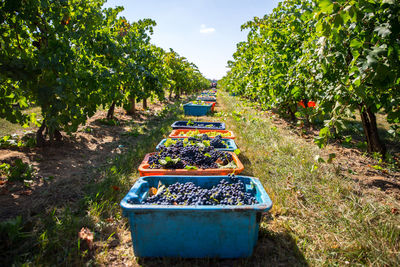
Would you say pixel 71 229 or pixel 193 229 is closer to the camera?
pixel 193 229

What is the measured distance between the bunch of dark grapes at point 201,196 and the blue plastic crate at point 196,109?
723 centimetres

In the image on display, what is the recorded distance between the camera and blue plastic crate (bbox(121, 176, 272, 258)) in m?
1.77

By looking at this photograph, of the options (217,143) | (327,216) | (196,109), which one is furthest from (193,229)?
(196,109)

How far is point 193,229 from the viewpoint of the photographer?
1829 millimetres

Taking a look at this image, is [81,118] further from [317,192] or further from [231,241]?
[317,192]

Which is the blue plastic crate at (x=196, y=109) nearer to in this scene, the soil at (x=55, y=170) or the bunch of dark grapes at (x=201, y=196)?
the soil at (x=55, y=170)

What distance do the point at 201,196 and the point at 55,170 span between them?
2.73 metres

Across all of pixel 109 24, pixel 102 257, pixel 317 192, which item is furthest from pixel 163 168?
pixel 109 24

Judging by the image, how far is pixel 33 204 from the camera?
2.55m

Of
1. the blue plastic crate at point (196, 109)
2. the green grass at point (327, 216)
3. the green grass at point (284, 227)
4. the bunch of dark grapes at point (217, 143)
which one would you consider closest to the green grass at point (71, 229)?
the green grass at point (284, 227)

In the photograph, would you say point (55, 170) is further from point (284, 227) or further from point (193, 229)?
point (284, 227)

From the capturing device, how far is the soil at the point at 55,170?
102 inches

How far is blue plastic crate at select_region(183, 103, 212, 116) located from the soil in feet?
13.2

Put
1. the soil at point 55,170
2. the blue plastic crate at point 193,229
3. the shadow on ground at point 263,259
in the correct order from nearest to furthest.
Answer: the blue plastic crate at point 193,229
the shadow on ground at point 263,259
the soil at point 55,170
